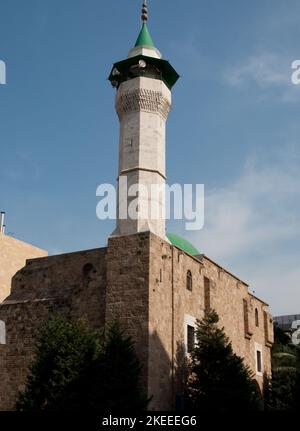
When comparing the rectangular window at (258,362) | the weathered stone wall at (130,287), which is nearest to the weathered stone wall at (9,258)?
the weathered stone wall at (130,287)

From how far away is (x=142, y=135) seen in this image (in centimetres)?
1903

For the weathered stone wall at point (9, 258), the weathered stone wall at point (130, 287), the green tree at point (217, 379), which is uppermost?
the weathered stone wall at point (9, 258)

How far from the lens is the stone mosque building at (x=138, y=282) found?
51.2 ft

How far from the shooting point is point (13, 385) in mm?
16797

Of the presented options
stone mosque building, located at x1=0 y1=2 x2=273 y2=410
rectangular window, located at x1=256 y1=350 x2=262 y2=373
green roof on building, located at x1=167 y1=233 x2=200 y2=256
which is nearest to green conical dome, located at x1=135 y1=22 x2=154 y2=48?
stone mosque building, located at x1=0 y1=2 x2=273 y2=410

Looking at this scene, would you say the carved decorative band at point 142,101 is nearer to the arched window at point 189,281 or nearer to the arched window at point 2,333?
the arched window at point 189,281

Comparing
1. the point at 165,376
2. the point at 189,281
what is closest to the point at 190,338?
the point at 189,281

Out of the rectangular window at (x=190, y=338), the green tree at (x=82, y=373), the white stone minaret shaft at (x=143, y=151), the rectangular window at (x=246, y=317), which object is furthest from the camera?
the rectangular window at (x=246, y=317)

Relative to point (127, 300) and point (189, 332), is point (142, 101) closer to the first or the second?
point (127, 300)

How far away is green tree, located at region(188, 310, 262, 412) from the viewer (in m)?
15.5

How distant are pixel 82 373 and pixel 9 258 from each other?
6120mm

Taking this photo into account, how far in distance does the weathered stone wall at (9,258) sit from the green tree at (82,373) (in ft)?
13.7

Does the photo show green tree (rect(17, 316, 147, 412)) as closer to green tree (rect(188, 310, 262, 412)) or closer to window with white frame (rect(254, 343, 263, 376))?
green tree (rect(188, 310, 262, 412))
